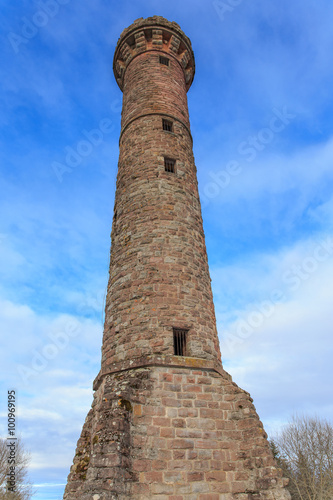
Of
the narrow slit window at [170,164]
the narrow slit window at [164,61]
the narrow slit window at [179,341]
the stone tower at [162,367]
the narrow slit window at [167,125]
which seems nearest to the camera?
the stone tower at [162,367]

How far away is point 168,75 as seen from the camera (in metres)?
12.6

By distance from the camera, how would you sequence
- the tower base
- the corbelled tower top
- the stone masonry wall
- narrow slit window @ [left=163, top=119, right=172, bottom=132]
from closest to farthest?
the tower base, the stone masonry wall, narrow slit window @ [left=163, top=119, right=172, bottom=132], the corbelled tower top

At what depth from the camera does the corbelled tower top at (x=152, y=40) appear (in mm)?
13406

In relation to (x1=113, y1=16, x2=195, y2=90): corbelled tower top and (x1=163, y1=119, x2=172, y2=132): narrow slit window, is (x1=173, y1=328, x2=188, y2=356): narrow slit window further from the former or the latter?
(x1=113, y1=16, x2=195, y2=90): corbelled tower top

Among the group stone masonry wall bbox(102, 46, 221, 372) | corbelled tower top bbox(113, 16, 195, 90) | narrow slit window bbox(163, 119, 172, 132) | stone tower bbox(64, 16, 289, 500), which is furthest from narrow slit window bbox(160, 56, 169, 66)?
narrow slit window bbox(163, 119, 172, 132)

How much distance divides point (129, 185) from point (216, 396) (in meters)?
6.08

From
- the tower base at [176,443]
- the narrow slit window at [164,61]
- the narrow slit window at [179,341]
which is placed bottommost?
the tower base at [176,443]

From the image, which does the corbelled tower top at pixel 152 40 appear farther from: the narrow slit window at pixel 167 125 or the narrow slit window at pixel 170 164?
the narrow slit window at pixel 170 164

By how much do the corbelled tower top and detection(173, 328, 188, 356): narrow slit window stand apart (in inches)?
439

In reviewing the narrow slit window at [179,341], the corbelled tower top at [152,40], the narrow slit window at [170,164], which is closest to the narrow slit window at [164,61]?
the corbelled tower top at [152,40]

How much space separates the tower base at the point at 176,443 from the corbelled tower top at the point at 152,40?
39.9 ft

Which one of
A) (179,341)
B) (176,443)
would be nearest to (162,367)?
(179,341)

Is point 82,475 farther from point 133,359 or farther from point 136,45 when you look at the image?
point 136,45

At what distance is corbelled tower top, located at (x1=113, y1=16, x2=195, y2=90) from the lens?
528 inches
